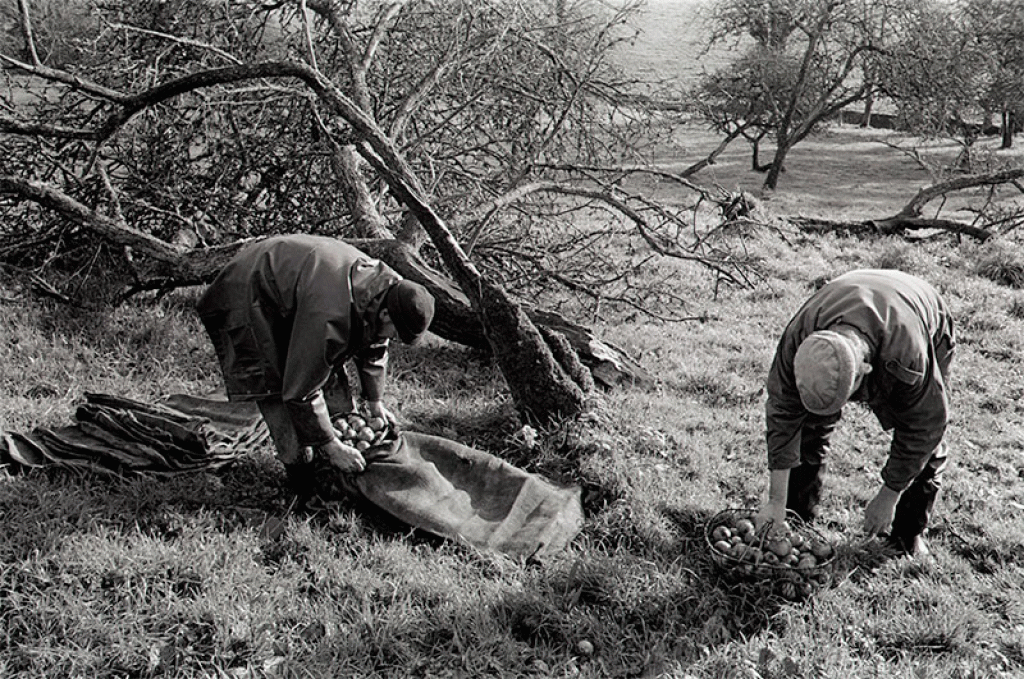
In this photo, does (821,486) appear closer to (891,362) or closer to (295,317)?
(891,362)

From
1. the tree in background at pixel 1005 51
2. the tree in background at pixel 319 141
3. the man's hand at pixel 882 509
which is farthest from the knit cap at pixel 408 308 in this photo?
the tree in background at pixel 1005 51

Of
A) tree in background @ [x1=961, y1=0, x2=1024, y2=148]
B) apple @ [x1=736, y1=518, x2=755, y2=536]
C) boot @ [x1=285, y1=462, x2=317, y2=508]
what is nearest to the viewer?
apple @ [x1=736, y1=518, x2=755, y2=536]

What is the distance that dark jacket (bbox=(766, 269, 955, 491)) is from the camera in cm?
305

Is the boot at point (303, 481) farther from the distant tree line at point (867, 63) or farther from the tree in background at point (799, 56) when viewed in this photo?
the tree in background at point (799, 56)

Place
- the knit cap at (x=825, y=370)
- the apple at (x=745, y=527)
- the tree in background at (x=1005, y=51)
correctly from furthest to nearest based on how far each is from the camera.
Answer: the tree in background at (x=1005, y=51) < the apple at (x=745, y=527) < the knit cap at (x=825, y=370)

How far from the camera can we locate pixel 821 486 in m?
4.06

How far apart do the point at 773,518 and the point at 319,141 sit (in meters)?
5.04

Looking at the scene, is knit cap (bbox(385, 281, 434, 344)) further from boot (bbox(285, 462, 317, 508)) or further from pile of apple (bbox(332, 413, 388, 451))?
A: boot (bbox(285, 462, 317, 508))

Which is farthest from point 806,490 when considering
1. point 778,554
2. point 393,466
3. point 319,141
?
point 319,141

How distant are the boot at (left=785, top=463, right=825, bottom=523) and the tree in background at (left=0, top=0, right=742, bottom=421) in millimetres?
1592

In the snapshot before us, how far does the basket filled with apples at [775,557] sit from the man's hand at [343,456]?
1.59 metres

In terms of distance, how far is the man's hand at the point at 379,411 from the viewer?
4125 mm

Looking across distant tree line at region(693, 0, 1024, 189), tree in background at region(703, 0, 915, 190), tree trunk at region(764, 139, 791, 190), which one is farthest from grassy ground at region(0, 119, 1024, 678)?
tree trunk at region(764, 139, 791, 190)

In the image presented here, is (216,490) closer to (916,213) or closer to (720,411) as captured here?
(720,411)
